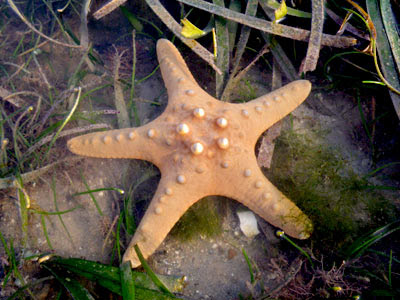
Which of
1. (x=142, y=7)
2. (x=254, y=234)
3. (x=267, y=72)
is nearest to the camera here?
(x=254, y=234)

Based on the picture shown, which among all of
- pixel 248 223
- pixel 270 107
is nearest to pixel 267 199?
Answer: pixel 248 223

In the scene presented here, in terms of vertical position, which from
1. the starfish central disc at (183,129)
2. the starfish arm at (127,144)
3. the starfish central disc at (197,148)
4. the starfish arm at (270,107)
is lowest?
the starfish arm at (127,144)

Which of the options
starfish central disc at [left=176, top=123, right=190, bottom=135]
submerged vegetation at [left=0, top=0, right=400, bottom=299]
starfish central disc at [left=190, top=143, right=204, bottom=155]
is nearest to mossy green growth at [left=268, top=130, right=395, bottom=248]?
submerged vegetation at [left=0, top=0, right=400, bottom=299]

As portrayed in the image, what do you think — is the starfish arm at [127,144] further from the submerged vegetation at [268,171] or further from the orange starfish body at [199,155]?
the submerged vegetation at [268,171]

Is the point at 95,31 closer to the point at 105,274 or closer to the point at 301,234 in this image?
the point at 105,274

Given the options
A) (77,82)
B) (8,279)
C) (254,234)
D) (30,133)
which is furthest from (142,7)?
(8,279)

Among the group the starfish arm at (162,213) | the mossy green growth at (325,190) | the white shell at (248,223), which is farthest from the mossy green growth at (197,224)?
the mossy green growth at (325,190)
